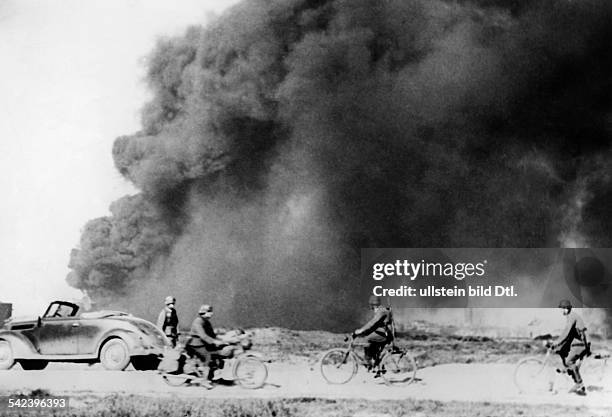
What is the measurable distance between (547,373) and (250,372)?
3312 mm

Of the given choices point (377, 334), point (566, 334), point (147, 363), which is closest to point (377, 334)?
point (377, 334)

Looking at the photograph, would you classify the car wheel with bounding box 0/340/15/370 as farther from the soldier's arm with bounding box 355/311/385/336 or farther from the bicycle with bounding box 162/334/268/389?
the soldier's arm with bounding box 355/311/385/336

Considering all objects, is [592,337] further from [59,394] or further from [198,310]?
[59,394]

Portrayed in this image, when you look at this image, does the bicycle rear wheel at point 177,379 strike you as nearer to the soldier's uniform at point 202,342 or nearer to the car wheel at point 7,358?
the soldier's uniform at point 202,342

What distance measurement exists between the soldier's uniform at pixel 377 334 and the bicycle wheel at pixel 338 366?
8.2 inches

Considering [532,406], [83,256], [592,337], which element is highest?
[83,256]

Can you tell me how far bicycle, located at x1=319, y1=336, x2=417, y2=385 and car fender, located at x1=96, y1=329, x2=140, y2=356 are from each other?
7.00 ft

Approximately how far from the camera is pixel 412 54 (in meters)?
9.63

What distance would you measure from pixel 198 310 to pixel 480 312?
3219 mm

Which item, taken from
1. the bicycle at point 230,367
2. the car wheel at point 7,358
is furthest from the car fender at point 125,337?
the car wheel at point 7,358

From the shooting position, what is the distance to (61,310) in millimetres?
9625

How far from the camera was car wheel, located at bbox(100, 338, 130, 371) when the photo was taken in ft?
30.9

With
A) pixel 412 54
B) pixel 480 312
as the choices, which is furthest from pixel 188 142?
pixel 480 312

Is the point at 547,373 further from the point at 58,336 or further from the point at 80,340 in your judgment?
the point at 58,336
